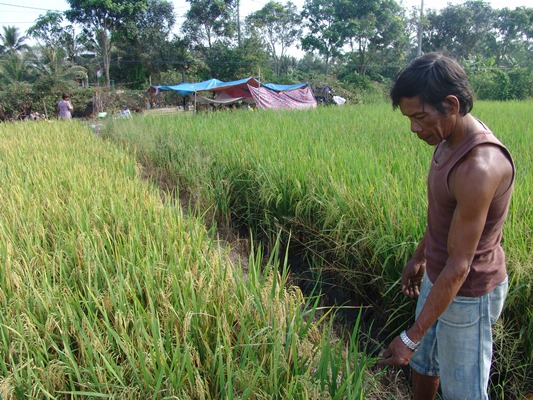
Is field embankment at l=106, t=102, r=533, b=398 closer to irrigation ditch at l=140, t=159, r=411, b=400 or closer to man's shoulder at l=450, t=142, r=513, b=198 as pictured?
irrigation ditch at l=140, t=159, r=411, b=400

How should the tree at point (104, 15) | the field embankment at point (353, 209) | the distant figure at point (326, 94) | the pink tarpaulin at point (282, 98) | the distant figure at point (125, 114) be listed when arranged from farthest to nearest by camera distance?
the tree at point (104, 15), the distant figure at point (326, 94), the pink tarpaulin at point (282, 98), the distant figure at point (125, 114), the field embankment at point (353, 209)

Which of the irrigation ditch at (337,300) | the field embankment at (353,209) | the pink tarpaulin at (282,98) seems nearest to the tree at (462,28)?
the pink tarpaulin at (282,98)

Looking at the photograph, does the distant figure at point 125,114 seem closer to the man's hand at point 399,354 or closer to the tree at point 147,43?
the man's hand at point 399,354

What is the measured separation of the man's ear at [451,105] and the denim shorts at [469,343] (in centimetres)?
54

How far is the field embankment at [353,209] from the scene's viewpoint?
1618 millimetres

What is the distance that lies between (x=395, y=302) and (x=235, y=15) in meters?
23.8

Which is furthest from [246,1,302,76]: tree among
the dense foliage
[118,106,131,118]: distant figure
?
[118,106,131,118]: distant figure

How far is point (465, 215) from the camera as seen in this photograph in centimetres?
99

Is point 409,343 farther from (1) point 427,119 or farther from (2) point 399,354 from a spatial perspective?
(1) point 427,119

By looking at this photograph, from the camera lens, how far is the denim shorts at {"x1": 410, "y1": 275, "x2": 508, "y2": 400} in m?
1.16

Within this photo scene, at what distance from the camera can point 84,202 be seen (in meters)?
2.41

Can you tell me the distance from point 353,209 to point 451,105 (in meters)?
1.31

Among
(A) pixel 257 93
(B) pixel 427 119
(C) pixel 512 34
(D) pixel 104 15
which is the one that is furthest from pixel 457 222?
(C) pixel 512 34

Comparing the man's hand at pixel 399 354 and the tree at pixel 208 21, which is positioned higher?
the tree at pixel 208 21
